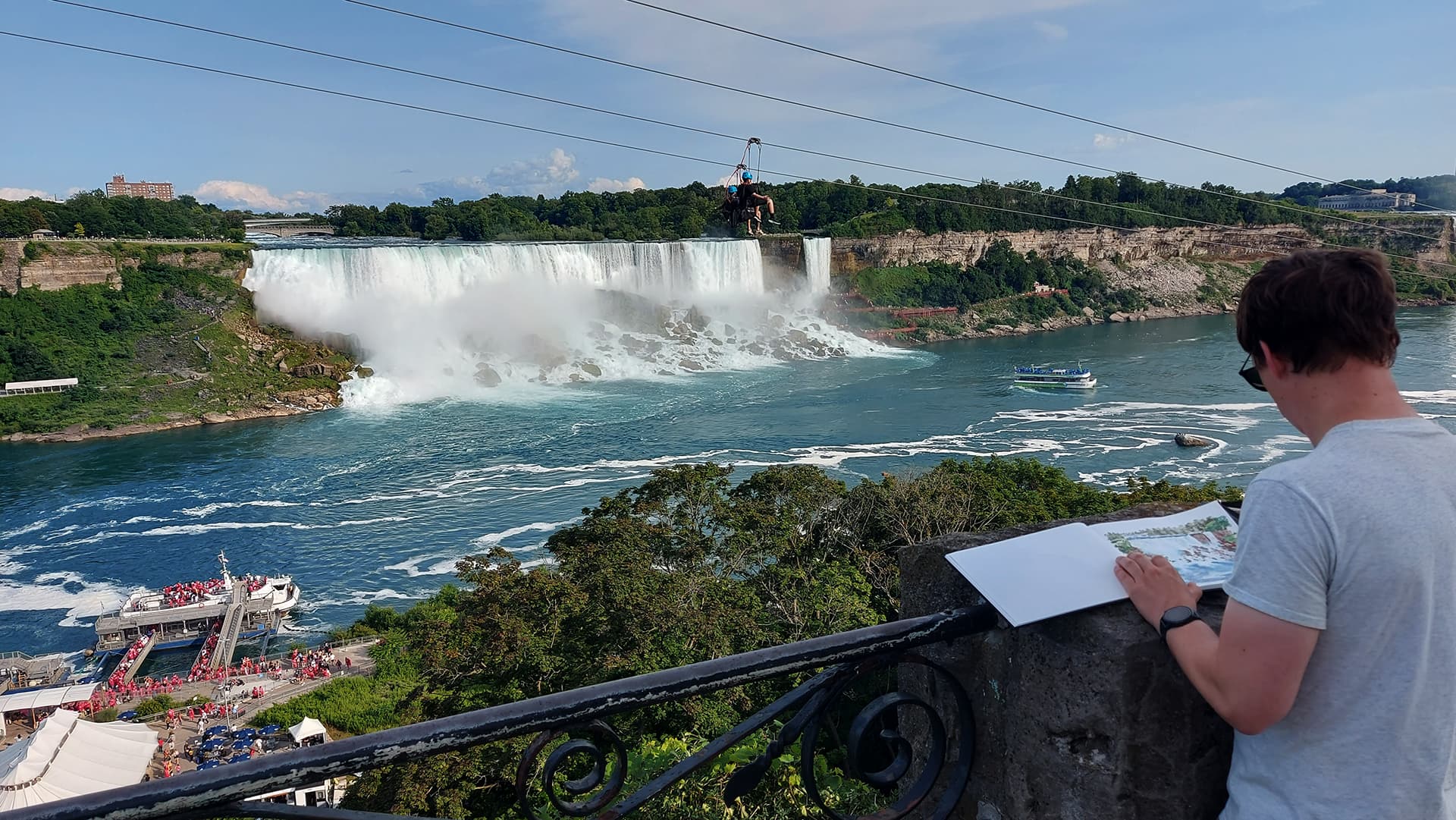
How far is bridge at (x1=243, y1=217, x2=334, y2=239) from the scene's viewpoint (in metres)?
65.3

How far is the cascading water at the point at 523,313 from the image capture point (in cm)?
4322

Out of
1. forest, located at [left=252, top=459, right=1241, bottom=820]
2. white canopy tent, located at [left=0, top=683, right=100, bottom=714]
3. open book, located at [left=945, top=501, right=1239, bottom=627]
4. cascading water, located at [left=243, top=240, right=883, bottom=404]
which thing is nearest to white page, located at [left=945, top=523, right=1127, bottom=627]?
open book, located at [left=945, top=501, right=1239, bottom=627]

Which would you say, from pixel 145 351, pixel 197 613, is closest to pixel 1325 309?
pixel 197 613

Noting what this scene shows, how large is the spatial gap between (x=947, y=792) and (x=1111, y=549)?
19.4 inches

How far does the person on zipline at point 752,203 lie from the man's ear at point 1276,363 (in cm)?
1012

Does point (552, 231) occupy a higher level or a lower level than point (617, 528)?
higher

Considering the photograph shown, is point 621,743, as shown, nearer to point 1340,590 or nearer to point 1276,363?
point 1340,590

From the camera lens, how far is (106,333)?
40219 mm

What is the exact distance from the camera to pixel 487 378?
4359 centimetres

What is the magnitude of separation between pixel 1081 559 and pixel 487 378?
145 ft

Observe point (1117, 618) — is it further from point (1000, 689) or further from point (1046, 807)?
point (1046, 807)

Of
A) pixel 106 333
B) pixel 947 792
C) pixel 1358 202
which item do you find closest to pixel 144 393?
pixel 106 333

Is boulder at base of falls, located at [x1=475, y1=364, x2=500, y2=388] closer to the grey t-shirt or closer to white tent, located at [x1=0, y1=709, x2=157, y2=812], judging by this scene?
white tent, located at [x1=0, y1=709, x2=157, y2=812]

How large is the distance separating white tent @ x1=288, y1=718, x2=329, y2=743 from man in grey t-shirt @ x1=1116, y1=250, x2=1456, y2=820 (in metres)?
13.8
